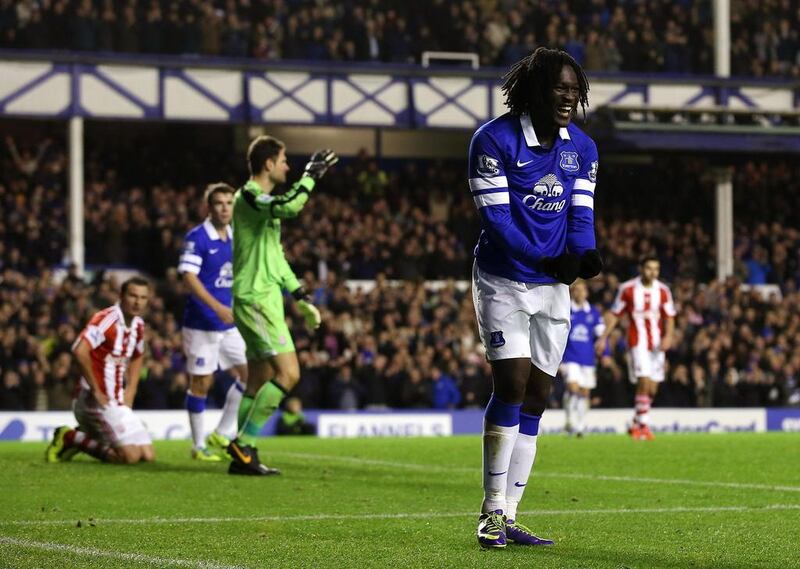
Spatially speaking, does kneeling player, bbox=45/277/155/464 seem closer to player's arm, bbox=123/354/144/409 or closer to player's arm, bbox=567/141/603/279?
player's arm, bbox=123/354/144/409

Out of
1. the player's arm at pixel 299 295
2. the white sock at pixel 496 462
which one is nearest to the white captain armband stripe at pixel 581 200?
the white sock at pixel 496 462

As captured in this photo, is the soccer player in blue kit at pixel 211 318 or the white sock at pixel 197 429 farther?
the white sock at pixel 197 429

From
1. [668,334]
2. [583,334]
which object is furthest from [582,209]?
[583,334]

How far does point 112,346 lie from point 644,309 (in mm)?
8536

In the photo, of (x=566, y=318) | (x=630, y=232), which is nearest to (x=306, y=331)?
(x=630, y=232)

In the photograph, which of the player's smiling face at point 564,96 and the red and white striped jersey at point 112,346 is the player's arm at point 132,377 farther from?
the player's smiling face at point 564,96

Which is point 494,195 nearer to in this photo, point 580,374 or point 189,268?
point 189,268

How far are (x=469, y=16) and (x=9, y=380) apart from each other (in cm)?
1528

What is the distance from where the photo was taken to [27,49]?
95.3 ft

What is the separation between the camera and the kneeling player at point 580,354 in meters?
21.2

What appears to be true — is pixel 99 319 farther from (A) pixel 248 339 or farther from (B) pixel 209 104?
(B) pixel 209 104

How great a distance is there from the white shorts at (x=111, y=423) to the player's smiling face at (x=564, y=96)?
7.12 metres

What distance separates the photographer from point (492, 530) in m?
7.27

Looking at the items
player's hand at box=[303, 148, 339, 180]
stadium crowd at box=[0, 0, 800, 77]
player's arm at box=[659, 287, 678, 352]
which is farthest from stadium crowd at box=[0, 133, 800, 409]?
player's hand at box=[303, 148, 339, 180]
